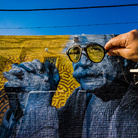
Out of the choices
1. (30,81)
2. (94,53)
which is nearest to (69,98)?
(30,81)

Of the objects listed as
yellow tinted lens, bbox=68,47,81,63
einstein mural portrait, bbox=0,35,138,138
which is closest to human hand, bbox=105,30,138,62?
yellow tinted lens, bbox=68,47,81,63

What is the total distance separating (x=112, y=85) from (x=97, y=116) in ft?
3.26

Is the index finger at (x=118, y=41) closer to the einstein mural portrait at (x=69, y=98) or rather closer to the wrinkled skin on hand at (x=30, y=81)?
the einstein mural portrait at (x=69, y=98)

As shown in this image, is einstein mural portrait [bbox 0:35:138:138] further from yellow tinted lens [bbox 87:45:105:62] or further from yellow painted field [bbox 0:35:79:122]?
yellow tinted lens [bbox 87:45:105:62]

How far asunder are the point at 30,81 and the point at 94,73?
1.98 meters

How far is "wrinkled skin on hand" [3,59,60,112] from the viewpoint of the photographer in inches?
129

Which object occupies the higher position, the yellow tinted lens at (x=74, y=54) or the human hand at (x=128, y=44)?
the yellow tinted lens at (x=74, y=54)

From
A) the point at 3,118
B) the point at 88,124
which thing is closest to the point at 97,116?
the point at 88,124

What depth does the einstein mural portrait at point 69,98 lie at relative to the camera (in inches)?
118

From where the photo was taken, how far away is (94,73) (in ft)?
11.5

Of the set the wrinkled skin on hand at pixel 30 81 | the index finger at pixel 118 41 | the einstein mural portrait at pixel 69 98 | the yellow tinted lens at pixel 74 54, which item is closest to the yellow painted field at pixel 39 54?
the einstein mural portrait at pixel 69 98

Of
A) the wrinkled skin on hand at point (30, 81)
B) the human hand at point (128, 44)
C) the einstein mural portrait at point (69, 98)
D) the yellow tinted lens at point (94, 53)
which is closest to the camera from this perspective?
the human hand at point (128, 44)

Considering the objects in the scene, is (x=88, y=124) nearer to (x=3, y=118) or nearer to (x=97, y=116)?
Answer: (x=97, y=116)

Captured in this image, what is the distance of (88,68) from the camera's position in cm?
358
